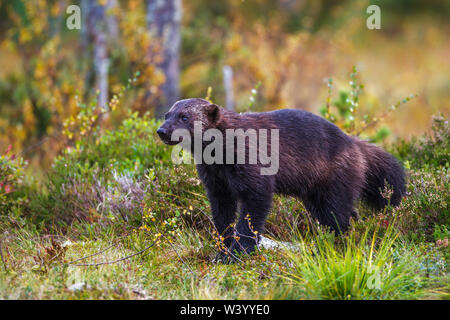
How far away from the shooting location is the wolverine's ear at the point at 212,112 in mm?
4633

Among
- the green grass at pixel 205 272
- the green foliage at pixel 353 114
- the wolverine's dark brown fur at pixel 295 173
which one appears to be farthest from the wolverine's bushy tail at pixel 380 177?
the green foliage at pixel 353 114

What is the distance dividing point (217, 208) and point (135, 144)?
5.96 feet

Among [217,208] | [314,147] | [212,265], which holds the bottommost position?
[212,265]

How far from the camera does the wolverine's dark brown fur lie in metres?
4.68

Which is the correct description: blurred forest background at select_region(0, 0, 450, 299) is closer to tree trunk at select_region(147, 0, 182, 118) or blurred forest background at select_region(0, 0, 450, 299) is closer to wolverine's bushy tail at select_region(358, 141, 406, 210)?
tree trunk at select_region(147, 0, 182, 118)

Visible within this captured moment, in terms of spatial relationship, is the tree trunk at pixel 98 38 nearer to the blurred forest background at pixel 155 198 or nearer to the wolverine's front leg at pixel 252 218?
the blurred forest background at pixel 155 198

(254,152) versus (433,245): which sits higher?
(254,152)

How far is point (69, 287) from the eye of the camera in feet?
12.4

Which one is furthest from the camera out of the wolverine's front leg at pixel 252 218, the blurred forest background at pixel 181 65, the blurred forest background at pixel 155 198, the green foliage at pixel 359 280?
the blurred forest background at pixel 181 65

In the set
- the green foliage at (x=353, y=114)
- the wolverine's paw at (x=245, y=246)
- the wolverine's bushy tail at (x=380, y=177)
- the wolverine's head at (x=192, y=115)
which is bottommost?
the wolverine's paw at (x=245, y=246)

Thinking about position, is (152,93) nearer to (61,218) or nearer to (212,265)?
(61,218)

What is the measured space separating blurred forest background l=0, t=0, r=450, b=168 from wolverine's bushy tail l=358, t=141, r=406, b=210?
4.98 ft

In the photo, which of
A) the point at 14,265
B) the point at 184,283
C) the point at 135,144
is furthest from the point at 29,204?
the point at 184,283

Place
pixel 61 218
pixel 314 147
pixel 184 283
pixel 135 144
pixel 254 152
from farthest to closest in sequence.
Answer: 1. pixel 135 144
2. pixel 61 218
3. pixel 314 147
4. pixel 254 152
5. pixel 184 283
